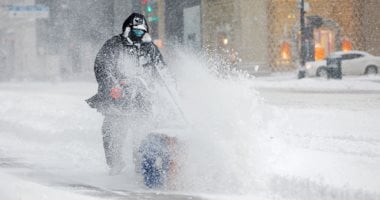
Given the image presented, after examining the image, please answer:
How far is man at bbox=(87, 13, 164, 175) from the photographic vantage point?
648 centimetres

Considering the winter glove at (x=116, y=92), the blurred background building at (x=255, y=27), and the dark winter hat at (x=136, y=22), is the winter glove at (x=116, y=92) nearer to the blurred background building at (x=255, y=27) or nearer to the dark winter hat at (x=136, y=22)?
the dark winter hat at (x=136, y=22)

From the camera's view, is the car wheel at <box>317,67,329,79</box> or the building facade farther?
the building facade

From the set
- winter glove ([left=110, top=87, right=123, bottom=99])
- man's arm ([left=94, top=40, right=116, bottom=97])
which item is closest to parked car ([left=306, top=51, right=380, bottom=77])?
man's arm ([left=94, top=40, right=116, bottom=97])

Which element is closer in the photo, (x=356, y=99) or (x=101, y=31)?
(x=356, y=99)

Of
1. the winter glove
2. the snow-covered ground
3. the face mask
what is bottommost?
the snow-covered ground

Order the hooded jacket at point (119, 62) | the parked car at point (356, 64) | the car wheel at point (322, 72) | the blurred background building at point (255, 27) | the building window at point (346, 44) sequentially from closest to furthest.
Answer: the hooded jacket at point (119, 62) < the car wheel at point (322, 72) < the parked car at point (356, 64) < the blurred background building at point (255, 27) < the building window at point (346, 44)

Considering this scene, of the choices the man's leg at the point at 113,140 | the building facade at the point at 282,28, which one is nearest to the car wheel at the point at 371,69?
the building facade at the point at 282,28

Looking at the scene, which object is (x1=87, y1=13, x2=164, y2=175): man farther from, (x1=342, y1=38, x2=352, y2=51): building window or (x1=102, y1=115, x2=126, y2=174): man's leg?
(x1=342, y1=38, x2=352, y2=51): building window

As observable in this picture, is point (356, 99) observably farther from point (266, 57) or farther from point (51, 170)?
point (266, 57)

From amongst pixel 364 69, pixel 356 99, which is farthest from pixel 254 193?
pixel 364 69

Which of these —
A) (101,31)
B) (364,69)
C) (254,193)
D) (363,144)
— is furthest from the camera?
(101,31)

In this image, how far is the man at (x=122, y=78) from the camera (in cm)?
648

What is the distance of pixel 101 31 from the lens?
5178 cm

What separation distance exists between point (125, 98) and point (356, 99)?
11.3 meters
